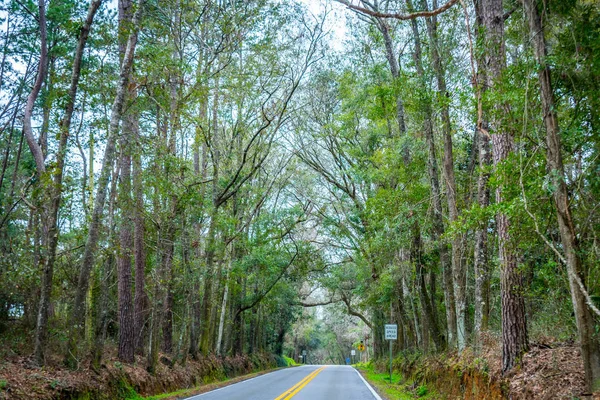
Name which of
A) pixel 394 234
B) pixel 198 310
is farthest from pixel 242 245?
pixel 394 234

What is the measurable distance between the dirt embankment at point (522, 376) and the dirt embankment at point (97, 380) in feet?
25.9

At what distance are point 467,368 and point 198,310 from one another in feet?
41.7

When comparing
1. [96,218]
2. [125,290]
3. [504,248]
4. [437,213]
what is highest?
[437,213]

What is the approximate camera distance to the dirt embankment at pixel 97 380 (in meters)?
8.38

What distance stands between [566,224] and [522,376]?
2.67 metres

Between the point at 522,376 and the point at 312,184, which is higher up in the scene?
the point at 312,184

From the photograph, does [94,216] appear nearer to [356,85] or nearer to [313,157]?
[356,85]

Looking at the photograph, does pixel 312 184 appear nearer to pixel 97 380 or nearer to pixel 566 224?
pixel 97 380

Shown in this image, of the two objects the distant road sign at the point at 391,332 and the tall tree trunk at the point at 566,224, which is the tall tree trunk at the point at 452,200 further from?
the distant road sign at the point at 391,332

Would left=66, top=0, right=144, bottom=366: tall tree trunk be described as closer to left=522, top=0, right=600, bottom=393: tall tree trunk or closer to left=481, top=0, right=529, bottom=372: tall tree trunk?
left=481, top=0, right=529, bottom=372: tall tree trunk

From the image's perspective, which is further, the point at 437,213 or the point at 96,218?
the point at 437,213

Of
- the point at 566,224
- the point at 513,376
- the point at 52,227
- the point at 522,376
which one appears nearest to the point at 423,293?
the point at 513,376

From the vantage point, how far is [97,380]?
413 inches

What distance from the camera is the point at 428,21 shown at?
519 inches
